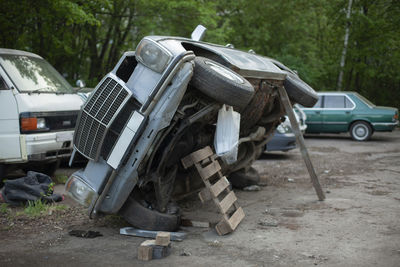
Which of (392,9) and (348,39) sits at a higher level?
(392,9)

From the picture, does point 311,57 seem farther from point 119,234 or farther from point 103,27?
point 119,234

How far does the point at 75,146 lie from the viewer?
5.13m

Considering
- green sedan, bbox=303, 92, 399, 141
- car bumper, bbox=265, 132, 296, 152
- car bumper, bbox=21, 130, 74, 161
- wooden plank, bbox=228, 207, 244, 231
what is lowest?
green sedan, bbox=303, 92, 399, 141

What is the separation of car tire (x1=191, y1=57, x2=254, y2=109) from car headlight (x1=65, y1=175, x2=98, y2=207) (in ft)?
5.25

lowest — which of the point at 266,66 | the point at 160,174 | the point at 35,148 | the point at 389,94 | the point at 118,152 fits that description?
the point at 389,94

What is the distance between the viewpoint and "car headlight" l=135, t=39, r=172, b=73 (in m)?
4.64

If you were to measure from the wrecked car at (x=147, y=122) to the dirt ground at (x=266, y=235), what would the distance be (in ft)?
1.50

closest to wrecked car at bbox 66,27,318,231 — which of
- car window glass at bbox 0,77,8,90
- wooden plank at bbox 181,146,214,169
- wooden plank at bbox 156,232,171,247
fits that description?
wooden plank at bbox 181,146,214,169

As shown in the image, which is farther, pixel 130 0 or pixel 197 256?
pixel 130 0

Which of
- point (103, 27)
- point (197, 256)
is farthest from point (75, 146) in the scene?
point (103, 27)

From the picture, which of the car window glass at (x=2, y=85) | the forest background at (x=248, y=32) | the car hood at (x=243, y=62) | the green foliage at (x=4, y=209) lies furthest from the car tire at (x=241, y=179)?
the forest background at (x=248, y=32)

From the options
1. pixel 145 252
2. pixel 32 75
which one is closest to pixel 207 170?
pixel 145 252

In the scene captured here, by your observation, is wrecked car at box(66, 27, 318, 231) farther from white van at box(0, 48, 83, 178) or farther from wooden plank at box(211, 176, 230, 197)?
white van at box(0, 48, 83, 178)

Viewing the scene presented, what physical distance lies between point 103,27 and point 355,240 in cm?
1502
